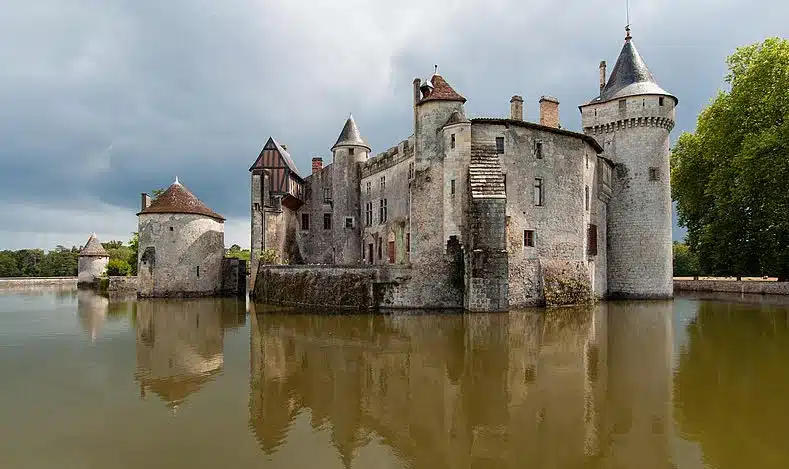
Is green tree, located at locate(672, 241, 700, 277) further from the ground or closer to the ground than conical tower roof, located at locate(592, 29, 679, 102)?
closer to the ground

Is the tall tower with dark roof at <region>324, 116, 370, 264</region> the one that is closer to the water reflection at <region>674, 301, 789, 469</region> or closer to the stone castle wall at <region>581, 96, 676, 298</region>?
the stone castle wall at <region>581, 96, 676, 298</region>

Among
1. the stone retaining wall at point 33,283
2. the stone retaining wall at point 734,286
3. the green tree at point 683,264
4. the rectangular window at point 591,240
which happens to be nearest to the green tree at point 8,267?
the stone retaining wall at point 33,283

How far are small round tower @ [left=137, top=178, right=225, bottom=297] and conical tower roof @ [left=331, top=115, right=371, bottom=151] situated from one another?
906 centimetres

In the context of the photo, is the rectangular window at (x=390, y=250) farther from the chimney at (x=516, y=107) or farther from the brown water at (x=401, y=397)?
the brown water at (x=401, y=397)

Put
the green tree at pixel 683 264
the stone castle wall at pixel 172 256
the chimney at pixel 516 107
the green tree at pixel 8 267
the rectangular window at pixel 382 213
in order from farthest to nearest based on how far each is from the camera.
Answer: the green tree at pixel 8 267 < the green tree at pixel 683 264 < the stone castle wall at pixel 172 256 < the rectangular window at pixel 382 213 < the chimney at pixel 516 107

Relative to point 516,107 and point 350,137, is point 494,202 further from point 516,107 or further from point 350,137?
point 350,137

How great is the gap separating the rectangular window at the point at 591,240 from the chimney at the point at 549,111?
16.9 feet

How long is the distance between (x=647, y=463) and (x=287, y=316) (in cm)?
1503

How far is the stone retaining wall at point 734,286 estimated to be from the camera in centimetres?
2667

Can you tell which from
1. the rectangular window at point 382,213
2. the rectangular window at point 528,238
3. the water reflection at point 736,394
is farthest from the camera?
the rectangular window at point 382,213

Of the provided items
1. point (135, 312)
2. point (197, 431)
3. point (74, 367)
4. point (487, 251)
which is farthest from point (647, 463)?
point (135, 312)

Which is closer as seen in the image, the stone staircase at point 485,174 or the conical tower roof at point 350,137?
the stone staircase at point 485,174

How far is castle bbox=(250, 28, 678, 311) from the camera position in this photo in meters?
19.9

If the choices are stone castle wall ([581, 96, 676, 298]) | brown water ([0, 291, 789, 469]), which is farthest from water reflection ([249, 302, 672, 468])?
stone castle wall ([581, 96, 676, 298])
